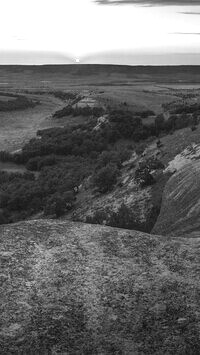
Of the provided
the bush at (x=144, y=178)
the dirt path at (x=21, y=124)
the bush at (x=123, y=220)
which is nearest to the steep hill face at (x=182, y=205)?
the bush at (x=123, y=220)

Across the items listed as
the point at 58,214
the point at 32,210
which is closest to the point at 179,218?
the point at 58,214

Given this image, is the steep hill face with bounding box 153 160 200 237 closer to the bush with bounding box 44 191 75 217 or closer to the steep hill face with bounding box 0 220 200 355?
the steep hill face with bounding box 0 220 200 355

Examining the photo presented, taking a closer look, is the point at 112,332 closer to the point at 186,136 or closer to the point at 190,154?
the point at 190,154

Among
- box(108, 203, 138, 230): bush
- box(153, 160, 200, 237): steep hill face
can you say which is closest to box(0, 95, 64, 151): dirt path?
box(108, 203, 138, 230): bush

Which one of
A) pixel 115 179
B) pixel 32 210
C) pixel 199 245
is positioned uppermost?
Result: pixel 199 245

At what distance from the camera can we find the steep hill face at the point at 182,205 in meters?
14.7

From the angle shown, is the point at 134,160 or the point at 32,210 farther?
the point at 134,160

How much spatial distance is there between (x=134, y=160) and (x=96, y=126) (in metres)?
19.4

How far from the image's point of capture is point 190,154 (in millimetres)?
22312

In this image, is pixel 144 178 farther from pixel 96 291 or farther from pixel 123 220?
pixel 96 291

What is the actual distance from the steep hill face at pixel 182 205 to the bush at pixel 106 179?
553 cm

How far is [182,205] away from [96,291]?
7943mm

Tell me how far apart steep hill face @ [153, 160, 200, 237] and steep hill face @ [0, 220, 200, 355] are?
2914mm

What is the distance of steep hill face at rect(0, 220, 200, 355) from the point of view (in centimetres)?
820
